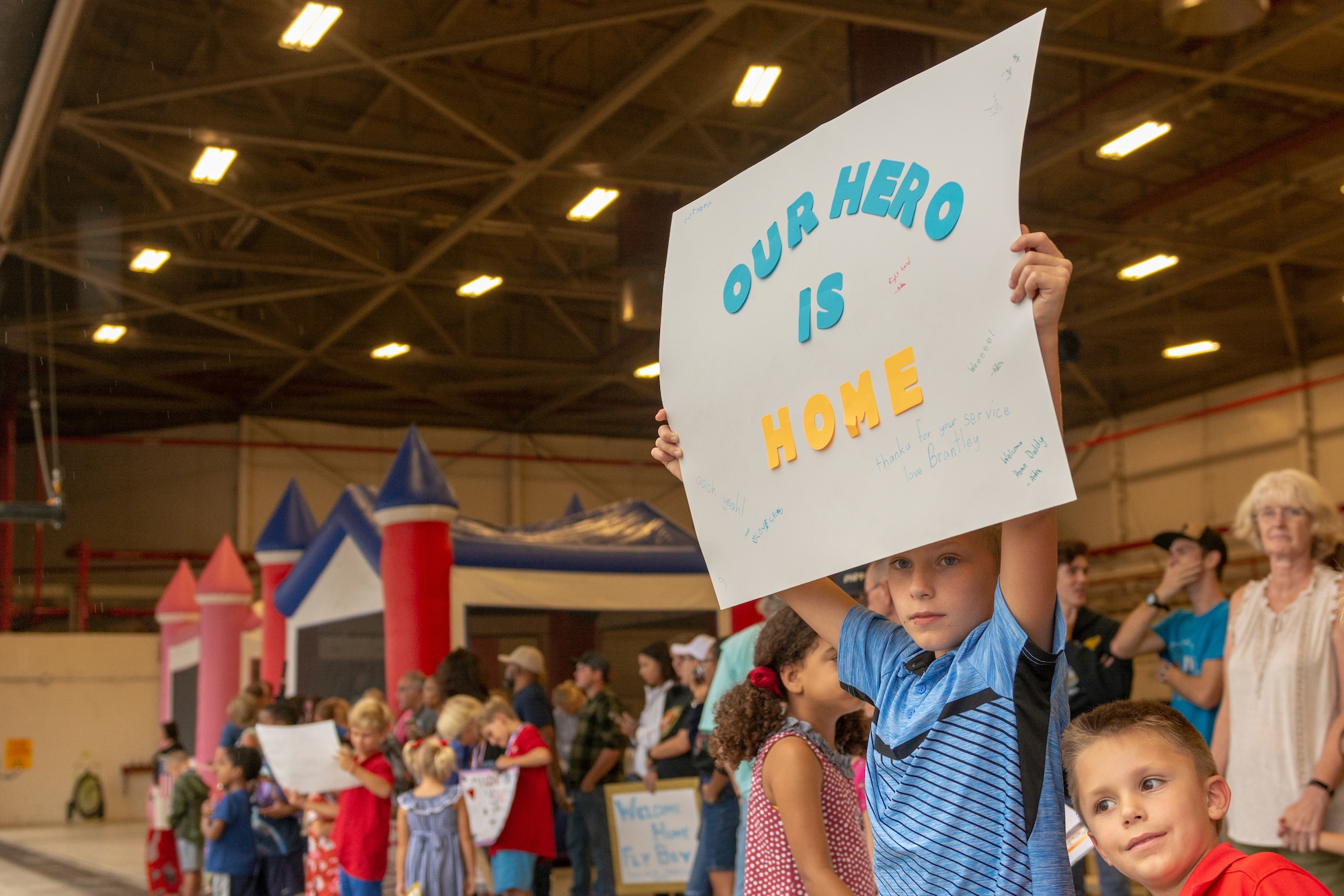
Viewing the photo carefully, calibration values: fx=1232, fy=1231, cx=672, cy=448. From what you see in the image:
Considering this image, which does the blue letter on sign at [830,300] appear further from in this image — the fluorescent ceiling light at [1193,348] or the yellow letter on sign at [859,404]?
the fluorescent ceiling light at [1193,348]

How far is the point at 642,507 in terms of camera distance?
10031mm

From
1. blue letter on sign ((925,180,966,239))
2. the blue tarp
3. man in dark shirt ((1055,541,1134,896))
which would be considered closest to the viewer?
blue letter on sign ((925,180,966,239))

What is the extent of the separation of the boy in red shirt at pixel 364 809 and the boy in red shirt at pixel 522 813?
447 mm

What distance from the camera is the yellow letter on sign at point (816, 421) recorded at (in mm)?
1443

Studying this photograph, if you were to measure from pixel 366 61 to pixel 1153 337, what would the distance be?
12.0 m

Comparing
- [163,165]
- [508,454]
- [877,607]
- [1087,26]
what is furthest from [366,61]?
[508,454]

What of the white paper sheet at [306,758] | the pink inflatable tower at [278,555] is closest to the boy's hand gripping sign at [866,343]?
the white paper sheet at [306,758]

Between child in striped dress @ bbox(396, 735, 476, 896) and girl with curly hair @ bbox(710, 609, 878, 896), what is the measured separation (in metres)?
2.94

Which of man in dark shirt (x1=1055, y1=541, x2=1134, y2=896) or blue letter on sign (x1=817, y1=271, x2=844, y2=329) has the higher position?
blue letter on sign (x1=817, y1=271, x2=844, y2=329)

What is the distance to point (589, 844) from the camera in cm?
656

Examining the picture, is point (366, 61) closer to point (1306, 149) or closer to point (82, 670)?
point (1306, 149)

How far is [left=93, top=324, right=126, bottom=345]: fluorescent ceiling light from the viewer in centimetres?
1439

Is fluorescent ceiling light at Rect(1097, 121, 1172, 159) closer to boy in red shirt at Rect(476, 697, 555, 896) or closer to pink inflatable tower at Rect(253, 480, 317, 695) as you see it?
pink inflatable tower at Rect(253, 480, 317, 695)

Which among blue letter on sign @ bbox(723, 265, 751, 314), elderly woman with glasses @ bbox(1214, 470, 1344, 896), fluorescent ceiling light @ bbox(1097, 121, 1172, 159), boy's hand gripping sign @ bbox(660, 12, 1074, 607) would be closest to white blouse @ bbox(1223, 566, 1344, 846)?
elderly woman with glasses @ bbox(1214, 470, 1344, 896)
